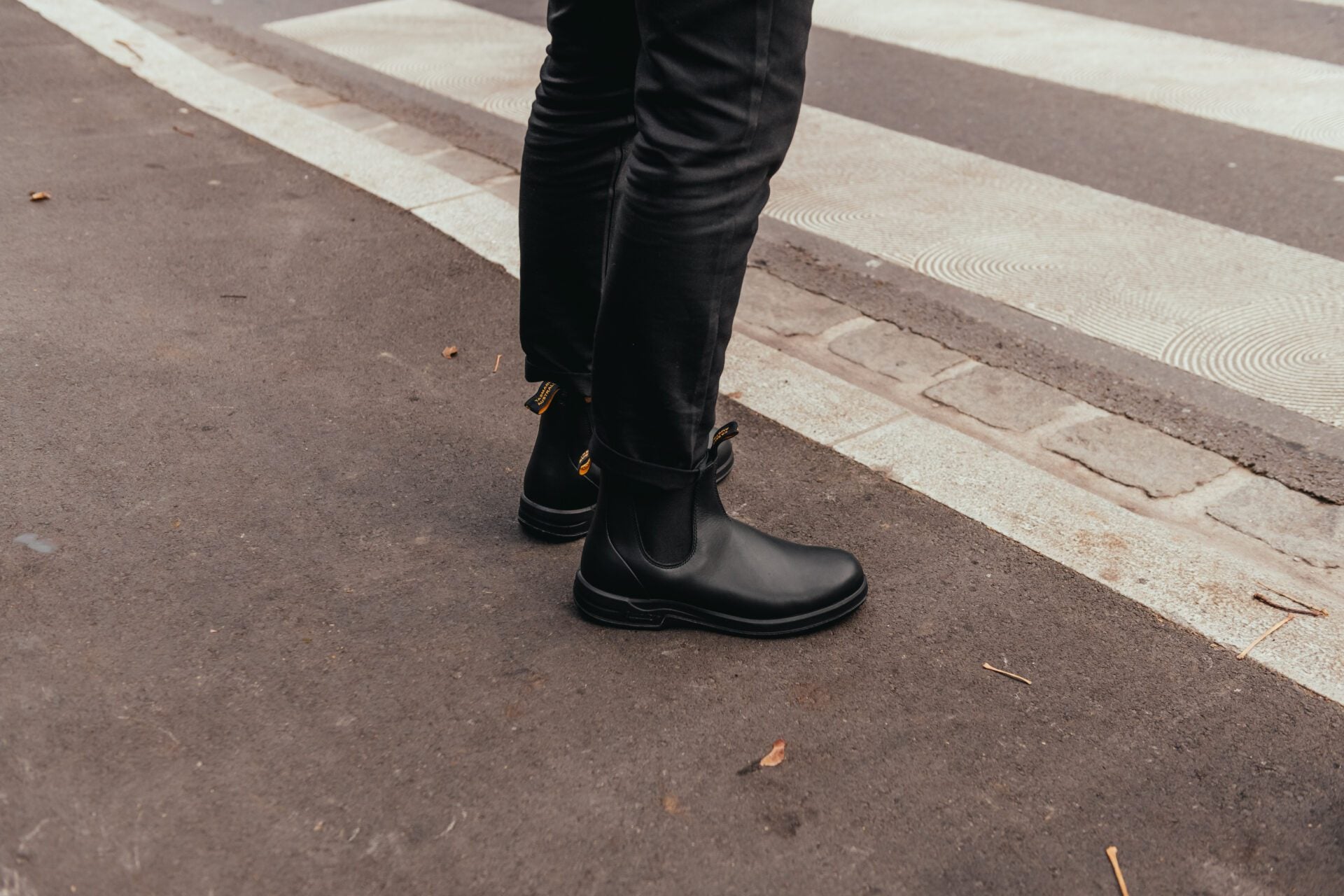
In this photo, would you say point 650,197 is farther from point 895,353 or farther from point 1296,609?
point 895,353

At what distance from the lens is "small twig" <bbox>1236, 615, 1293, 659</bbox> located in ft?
6.62

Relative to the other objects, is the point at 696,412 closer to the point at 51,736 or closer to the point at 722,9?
the point at 722,9

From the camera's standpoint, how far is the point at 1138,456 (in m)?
2.65

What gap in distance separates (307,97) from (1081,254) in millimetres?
3136

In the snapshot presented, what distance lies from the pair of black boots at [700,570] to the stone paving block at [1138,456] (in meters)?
0.78

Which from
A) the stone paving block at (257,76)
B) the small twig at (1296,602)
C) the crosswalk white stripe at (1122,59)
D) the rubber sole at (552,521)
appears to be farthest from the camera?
the stone paving block at (257,76)

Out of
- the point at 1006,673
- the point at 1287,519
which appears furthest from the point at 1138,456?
the point at 1006,673

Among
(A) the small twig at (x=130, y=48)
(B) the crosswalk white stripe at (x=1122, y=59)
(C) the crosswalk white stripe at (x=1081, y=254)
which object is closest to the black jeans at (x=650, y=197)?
(C) the crosswalk white stripe at (x=1081, y=254)

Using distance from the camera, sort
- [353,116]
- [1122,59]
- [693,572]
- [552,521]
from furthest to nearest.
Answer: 1. [1122,59]
2. [353,116]
3. [552,521]
4. [693,572]

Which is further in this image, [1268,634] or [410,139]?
[410,139]

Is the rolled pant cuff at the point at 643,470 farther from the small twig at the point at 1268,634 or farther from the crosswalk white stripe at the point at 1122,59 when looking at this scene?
the crosswalk white stripe at the point at 1122,59

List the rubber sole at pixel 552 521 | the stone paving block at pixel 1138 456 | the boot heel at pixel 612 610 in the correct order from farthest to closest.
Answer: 1. the stone paving block at pixel 1138 456
2. the rubber sole at pixel 552 521
3. the boot heel at pixel 612 610

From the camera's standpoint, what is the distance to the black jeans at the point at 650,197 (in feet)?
5.44

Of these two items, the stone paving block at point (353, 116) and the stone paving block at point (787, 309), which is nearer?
the stone paving block at point (787, 309)
